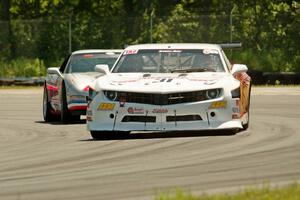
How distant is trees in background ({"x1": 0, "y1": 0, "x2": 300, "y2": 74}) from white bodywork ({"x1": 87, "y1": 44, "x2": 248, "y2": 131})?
81.0ft

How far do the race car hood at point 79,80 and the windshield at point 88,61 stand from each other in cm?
58

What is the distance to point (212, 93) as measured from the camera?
1558cm

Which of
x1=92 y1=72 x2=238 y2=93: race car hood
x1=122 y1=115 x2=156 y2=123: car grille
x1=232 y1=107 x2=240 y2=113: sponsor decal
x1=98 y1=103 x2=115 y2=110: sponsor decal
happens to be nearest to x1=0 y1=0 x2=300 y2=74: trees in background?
x1=92 y1=72 x2=238 y2=93: race car hood

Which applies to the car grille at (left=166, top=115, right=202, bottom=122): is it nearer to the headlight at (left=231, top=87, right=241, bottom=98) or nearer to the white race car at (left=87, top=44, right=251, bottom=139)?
the white race car at (left=87, top=44, right=251, bottom=139)

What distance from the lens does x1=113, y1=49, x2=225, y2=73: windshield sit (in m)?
17.1

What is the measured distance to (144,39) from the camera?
42.9m

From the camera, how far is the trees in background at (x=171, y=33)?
4141cm

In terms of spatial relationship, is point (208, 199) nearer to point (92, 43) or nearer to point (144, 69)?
point (144, 69)

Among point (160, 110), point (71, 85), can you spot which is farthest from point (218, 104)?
point (71, 85)

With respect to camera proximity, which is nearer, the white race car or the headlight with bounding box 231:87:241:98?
the white race car

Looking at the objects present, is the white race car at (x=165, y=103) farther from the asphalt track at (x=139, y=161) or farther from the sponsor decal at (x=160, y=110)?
the asphalt track at (x=139, y=161)

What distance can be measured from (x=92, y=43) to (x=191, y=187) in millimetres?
34139

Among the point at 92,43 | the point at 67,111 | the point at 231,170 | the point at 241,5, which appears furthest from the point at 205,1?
the point at 231,170

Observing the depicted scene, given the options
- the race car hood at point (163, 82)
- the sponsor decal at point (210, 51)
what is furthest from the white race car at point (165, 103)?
the sponsor decal at point (210, 51)
